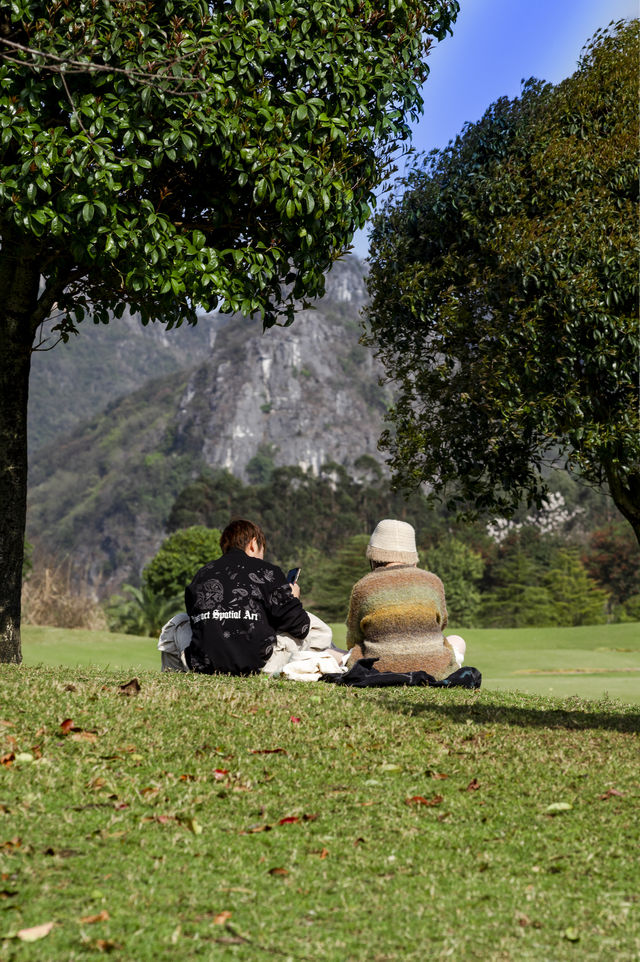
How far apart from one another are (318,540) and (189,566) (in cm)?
4747

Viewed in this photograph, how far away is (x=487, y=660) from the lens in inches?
853

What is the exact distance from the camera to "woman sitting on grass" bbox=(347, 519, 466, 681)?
8.93 meters

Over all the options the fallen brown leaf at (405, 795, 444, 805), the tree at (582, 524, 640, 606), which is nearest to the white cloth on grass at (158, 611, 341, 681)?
the fallen brown leaf at (405, 795, 444, 805)

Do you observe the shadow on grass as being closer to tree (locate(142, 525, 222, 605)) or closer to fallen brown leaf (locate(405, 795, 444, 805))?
fallen brown leaf (locate(405, 795, 444, 805))

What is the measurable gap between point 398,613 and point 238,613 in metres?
1.46

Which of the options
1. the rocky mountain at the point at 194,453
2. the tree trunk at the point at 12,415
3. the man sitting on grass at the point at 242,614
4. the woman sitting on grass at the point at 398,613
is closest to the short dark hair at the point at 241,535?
the man sitting on grass at the point at 242,614

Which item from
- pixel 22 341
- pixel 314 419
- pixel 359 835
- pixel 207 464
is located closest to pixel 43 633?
pixel 22 341

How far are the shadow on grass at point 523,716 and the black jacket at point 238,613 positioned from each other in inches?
54.8

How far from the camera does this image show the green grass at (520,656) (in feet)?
51.2

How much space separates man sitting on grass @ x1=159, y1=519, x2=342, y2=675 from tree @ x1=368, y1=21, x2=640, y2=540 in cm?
542

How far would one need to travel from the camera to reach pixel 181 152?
8492 millimetres

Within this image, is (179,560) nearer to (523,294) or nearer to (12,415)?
(523,294)

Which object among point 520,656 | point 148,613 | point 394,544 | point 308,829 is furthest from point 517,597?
point 308,829

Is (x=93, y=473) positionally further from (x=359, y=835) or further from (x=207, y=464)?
(x=359, y=835)
